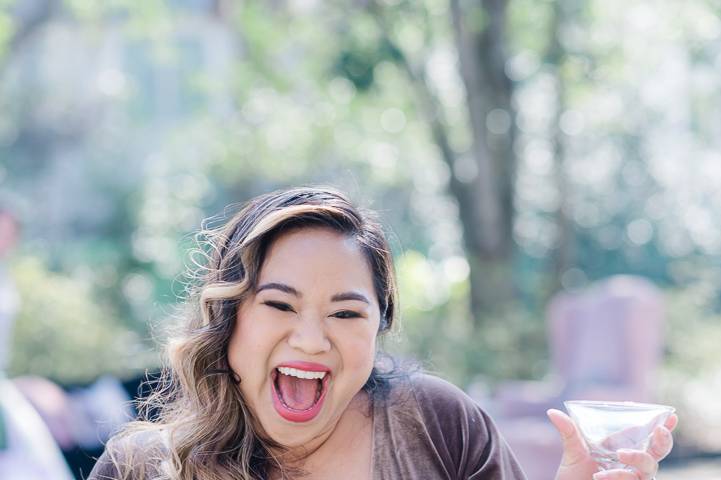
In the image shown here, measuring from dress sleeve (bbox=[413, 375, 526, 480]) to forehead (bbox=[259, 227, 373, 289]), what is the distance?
0.91 feet

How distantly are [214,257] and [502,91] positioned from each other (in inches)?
302

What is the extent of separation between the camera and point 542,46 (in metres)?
9.49

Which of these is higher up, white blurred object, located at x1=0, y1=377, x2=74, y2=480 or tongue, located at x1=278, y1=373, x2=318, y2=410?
tongue, located at x1=278, y1=373, x2=318, y2=410

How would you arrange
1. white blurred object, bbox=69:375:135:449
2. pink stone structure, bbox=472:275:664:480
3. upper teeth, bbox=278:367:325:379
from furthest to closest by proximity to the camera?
pink stone structure, bbox=472:275:664:480 < white blurred object, bbox=69:375:135:449 < upper teeth, bbox=278:367:325:379

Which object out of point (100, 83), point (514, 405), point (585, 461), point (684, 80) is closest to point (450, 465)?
point (585, 461)

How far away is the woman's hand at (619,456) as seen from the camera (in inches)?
59.7

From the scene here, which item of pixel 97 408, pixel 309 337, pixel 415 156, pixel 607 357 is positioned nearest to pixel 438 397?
pixel 309 337

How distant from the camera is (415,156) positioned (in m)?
12.0

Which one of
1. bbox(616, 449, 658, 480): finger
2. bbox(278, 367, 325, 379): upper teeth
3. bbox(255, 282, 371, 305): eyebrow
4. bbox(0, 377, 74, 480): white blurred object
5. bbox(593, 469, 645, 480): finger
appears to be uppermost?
bbox(255, 282, 371, 305): eyebrow

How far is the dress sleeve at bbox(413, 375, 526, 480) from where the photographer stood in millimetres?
1668

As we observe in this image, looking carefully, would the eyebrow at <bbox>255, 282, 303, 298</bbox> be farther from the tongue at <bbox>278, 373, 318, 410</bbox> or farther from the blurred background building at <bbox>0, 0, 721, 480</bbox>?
the blurred background building at <bbox>0, 0, 721, 480</bbox>

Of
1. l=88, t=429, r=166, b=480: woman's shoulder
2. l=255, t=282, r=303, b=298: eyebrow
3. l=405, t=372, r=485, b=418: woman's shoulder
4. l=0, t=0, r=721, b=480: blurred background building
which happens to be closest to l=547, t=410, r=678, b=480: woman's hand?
l=405, t=372, r=485, b=418: woman's shoulder

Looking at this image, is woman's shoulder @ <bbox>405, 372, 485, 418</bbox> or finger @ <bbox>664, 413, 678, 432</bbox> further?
woman's shoulder @ <bbox>405, 372, 485, 418</bbox>

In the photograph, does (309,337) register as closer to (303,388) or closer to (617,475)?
(303,388)
